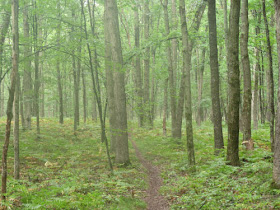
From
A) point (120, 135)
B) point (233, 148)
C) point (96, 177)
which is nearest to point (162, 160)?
point (120, 135)

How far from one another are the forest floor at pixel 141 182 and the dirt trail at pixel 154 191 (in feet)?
0.09

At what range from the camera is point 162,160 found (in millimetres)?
11336

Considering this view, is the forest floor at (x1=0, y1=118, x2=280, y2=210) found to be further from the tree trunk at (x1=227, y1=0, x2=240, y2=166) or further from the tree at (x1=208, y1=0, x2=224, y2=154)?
the tree trunk at (x1=227, y1=0, x2=240, y2=166)

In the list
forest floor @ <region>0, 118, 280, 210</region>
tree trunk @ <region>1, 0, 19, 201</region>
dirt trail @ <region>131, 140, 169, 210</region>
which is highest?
tree trunk @ <region>1, 0, 19, 201</region>

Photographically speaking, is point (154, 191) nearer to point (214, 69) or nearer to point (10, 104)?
point (10, 104)

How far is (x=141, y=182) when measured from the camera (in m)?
8.00

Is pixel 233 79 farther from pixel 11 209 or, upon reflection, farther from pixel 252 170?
pixel 11 209

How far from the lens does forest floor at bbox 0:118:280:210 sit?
517cm

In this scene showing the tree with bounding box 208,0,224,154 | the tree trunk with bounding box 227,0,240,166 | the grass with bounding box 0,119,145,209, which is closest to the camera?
the grass with bounding box 0,119,145,209

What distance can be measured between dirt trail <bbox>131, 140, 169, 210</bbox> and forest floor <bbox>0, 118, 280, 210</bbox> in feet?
0.09

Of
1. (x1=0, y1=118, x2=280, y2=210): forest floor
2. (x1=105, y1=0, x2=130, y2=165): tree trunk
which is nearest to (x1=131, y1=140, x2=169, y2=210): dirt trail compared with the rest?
(x1=0, y1=118, x2=280, y2=210): forest floor

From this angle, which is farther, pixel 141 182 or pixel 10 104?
pixel 141 182

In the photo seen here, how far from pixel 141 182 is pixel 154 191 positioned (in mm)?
753

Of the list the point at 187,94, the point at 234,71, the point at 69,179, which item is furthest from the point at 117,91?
the point at 234,71
